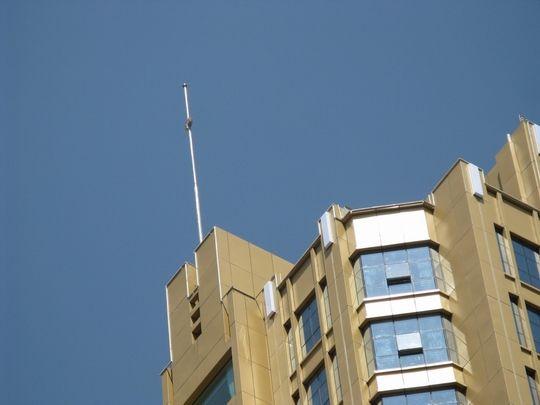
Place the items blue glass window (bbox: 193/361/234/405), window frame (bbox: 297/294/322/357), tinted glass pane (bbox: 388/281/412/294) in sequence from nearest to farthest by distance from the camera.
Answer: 1. tinted glass pane (bbox: 388/281/412/294)
2. window frame (bbox: 297/294/322/357)
3. blue glass window (bbox: 193/361/234/405)

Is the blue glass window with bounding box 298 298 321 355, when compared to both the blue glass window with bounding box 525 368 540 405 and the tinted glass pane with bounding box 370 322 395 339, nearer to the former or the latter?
the tinted glass pane with bounding box 370 322 395 339

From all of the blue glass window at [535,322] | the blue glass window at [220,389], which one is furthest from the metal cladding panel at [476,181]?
the blue glass window at [220,389]

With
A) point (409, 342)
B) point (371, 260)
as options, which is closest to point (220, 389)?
point (371, 260)

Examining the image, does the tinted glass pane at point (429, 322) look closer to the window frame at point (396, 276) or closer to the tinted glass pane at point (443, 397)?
the window frame at point (396, 276)

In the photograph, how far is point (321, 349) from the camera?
292 feet

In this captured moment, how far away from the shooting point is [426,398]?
84312 millimetres

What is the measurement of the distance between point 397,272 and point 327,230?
4.47 metres

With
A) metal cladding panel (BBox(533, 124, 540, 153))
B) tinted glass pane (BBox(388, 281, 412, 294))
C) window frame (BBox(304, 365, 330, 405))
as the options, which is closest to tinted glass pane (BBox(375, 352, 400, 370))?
window frame (BBox(304, 365, 330, 405))

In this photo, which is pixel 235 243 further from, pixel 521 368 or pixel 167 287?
pixel 521 368

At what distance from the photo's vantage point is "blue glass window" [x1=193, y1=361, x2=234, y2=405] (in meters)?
94.0

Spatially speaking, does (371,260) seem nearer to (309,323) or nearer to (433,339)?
(309,323)

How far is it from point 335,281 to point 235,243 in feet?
36.1

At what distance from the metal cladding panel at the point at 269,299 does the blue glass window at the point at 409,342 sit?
8.46 meters

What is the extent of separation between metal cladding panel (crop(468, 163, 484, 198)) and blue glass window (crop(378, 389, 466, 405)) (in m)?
10.5
